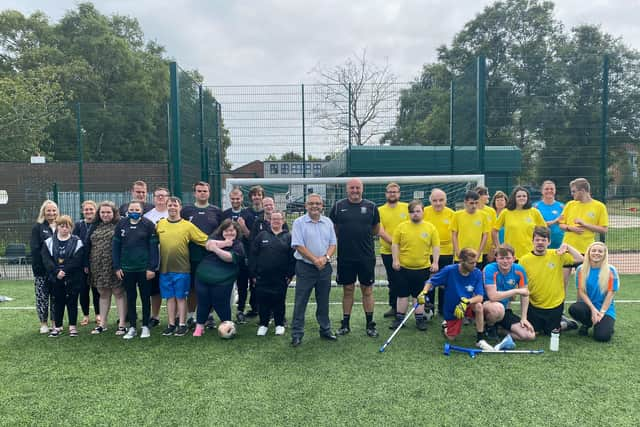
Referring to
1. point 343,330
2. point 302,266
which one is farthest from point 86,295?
point 343,330

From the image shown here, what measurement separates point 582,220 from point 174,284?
5015mm

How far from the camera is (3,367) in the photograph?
3947 mm

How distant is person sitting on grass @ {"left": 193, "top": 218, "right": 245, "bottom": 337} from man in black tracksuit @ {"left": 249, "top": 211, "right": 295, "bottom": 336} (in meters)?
0.22

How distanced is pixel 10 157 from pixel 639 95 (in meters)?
19.4

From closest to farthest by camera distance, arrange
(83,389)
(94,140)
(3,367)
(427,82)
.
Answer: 1. (83,389)
2. (3,367)
3. (427,82)
4. (94,140)

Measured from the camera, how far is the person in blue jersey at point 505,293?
177 inches

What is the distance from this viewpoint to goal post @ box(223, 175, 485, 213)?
6424 mm

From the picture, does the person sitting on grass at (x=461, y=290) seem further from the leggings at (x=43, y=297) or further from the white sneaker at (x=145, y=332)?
the leggings at (x=43, y=297)

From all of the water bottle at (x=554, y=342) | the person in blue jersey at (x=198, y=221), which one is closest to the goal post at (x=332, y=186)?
the person in blue jersey at (x=198, y=221)

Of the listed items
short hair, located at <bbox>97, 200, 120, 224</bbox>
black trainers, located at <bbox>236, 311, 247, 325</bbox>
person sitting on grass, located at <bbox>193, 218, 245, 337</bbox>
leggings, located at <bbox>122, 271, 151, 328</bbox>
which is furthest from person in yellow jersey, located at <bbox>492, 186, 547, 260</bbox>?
short hair, located at <bbox>97, 200, 120, 224</bbox>

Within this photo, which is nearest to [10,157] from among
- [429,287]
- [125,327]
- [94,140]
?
[94,140]

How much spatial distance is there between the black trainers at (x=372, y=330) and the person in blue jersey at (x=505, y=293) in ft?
3.90

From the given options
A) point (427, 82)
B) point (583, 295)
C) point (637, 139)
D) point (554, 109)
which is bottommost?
point (583, 295)

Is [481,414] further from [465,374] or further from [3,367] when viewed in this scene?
[3,367]
